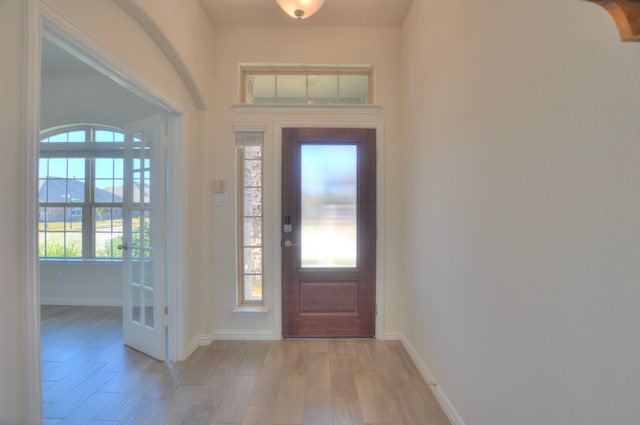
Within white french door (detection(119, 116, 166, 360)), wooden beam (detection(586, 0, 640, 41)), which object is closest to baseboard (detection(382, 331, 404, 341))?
white french door (detection(119, 116, 166, 360))

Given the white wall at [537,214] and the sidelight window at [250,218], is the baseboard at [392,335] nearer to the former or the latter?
the white wall at [537,214]

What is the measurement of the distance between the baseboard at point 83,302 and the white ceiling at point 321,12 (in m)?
3.78

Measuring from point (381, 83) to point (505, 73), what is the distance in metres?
1.78

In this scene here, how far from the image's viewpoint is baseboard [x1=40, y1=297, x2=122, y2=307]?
13.0 ft

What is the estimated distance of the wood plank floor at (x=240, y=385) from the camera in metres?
1.86

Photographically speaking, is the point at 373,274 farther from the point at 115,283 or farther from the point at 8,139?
the point at 115,283

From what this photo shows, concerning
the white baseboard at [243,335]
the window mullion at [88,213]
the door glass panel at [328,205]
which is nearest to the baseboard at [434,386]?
the door glass panel at [328,205]

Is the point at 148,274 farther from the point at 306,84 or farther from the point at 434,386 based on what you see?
the point at 434,386

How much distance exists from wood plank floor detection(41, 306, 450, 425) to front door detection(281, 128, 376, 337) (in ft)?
0.72

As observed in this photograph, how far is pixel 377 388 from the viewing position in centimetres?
215

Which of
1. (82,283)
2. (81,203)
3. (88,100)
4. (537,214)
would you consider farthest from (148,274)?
(537,214)

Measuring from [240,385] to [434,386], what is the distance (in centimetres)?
145

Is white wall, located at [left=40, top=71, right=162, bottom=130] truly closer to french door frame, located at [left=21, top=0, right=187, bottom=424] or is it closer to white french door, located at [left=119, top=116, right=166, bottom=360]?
white french door, located at [left=119, top=116, right=166, bottom=360]

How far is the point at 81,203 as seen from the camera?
4.07 metres
